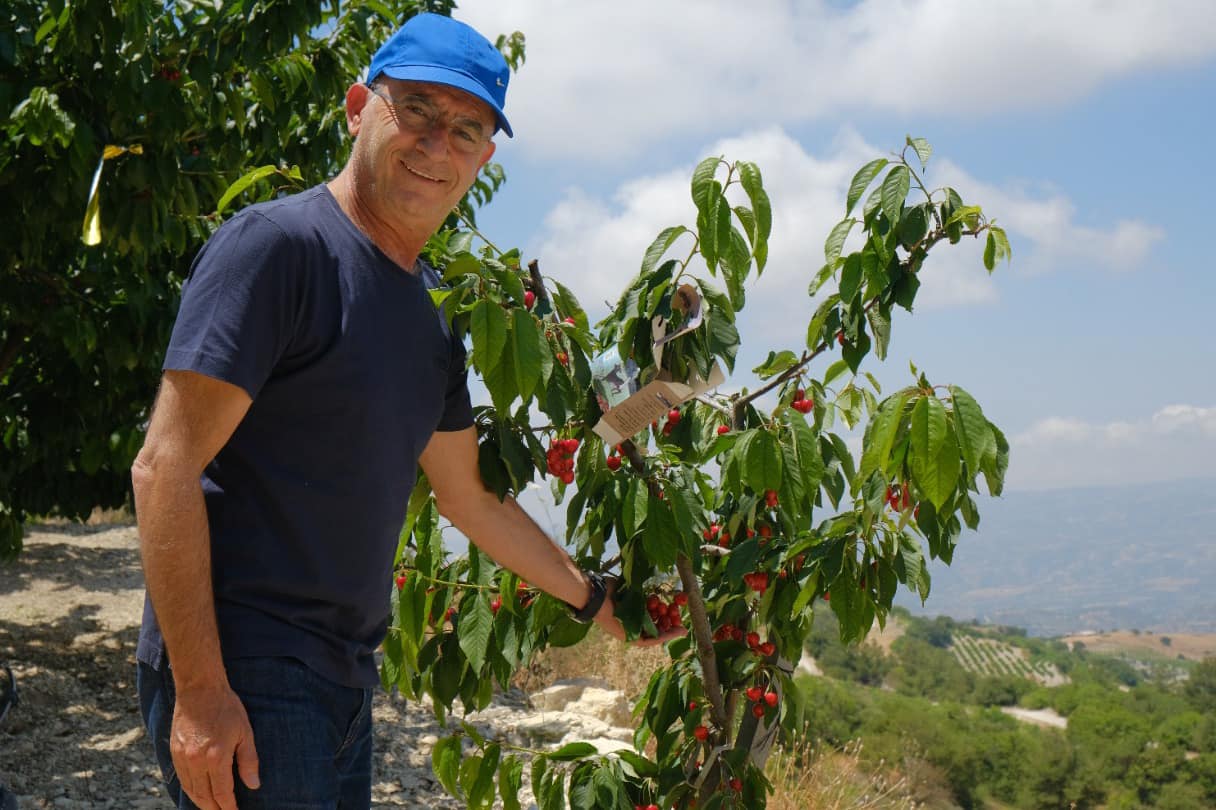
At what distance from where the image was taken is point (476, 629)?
2.22 meters

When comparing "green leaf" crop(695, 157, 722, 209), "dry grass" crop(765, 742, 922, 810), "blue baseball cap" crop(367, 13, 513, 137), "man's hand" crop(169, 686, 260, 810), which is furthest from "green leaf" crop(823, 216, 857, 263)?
"dry grass" crop(765, 742, 922, 810)

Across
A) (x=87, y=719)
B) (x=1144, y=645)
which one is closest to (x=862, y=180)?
(x=87, y=719)

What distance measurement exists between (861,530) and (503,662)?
0.77m

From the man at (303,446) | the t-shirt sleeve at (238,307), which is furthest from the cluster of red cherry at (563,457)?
the t-shirt sleeve at (238,307)

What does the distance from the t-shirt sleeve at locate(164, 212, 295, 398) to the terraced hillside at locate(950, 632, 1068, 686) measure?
46.8 meters

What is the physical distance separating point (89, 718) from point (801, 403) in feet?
14.6

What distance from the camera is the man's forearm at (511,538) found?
79.8 inches

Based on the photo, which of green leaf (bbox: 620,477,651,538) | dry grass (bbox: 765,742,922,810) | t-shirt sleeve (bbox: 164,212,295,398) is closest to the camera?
t-shirt sleeve (bbox: 164,212,295,398)

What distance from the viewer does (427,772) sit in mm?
5051

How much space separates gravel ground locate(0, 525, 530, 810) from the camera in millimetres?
4586

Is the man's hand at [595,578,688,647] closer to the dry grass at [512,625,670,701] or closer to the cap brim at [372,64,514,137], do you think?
the cap brim at [372,64,514,137]

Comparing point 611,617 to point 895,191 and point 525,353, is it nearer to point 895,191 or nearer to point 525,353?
point 525,353

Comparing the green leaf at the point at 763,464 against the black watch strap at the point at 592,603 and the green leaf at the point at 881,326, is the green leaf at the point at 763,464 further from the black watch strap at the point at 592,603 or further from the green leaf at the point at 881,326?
the black watch strap at the point at 592,603

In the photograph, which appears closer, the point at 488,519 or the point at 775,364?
the point at 488,519
